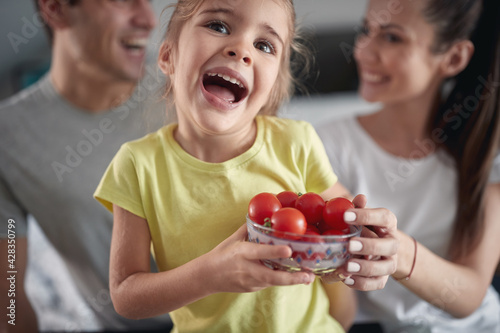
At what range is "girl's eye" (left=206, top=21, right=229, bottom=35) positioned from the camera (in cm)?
54

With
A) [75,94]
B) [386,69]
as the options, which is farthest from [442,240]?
[75,94]

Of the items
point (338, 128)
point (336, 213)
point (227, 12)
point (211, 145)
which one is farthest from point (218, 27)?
point (338, 128)

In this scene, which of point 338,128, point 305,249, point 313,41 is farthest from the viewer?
point 338,128

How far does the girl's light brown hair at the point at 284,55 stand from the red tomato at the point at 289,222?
22 cm

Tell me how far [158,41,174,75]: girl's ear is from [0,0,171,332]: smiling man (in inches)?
7.1

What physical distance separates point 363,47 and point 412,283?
46 centimetres

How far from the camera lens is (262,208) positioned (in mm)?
499

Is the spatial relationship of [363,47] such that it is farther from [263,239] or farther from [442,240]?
[263,239]

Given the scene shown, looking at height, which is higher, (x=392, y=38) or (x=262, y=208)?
(x=392, y=38)

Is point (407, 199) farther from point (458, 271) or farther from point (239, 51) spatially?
point (239, 51)

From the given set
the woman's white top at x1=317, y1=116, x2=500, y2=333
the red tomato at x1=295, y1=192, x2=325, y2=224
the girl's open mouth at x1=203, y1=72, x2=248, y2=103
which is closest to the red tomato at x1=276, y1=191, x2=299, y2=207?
the red tomato at x1=295, y1=192, x2=325, y2=224

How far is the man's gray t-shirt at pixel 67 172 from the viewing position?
79 centimetres

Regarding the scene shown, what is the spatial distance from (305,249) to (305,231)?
0.03 metres

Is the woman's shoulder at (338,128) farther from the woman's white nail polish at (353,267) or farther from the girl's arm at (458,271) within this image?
the woman's white nail polish at (353,267)
